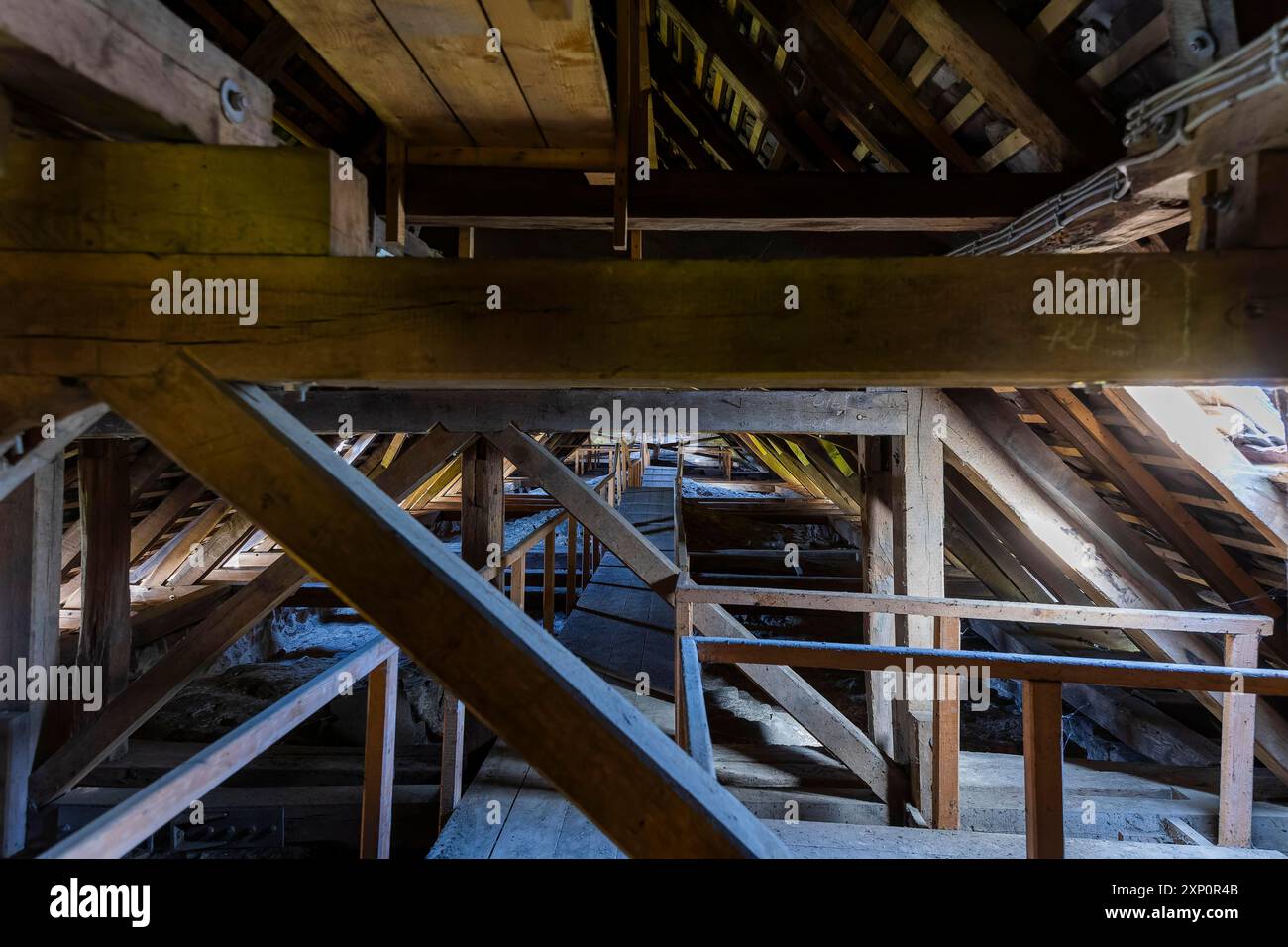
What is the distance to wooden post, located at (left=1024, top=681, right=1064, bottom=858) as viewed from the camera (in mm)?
2010

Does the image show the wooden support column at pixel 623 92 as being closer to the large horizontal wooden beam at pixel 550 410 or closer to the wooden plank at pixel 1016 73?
the wooden plank at pixel 1016 73

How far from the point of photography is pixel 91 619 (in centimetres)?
520

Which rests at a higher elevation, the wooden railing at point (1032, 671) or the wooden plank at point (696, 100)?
the wooden plank at point (696, 100)

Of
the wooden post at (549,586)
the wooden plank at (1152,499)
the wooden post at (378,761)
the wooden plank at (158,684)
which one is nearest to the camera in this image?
the wooden post at (378,761)

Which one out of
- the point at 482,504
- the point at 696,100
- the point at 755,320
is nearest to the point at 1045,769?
the point at 755,320

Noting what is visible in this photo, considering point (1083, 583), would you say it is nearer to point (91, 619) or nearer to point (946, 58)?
point (946, 58)

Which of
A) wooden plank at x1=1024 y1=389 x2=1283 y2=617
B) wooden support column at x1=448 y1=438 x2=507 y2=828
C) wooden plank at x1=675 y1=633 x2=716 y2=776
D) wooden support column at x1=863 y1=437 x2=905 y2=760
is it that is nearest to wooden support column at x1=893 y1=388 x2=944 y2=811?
wooden support column at x1=863 y1=437 x2=905 y2=760

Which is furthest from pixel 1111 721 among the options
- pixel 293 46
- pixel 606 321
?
pixel 293 46

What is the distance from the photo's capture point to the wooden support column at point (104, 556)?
5.15 meters

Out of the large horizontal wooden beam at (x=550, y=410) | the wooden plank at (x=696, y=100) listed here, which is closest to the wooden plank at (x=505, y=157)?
the large horizontal wooden beam at (x=550, y=410)

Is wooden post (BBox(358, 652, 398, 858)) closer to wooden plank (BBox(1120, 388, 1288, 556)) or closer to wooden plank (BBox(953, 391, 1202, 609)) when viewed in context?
wooden plank (BBox(953, 391, 1202, 609))

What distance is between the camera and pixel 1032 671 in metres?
2.06

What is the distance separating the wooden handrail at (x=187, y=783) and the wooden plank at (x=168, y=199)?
107cm

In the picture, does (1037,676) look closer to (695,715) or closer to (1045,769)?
(1045,769)
